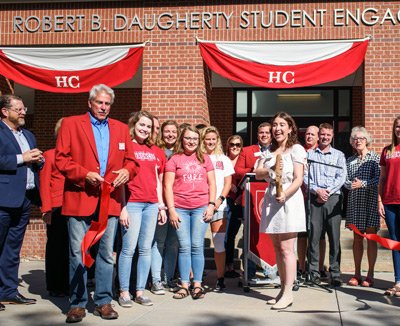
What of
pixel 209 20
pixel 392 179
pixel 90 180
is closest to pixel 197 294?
pixel 90 180

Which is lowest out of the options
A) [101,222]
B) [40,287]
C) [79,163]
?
[40,287]

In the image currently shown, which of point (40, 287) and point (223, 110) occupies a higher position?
point (223, 110)

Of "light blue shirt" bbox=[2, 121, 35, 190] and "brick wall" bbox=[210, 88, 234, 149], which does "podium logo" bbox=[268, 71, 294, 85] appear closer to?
"brick wall" bbox=[210, 88, 234, 149]

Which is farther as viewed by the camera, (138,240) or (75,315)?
(138,240)

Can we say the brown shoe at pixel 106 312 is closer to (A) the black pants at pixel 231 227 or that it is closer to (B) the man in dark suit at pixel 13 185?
(B) the man in dark suit at pixel 13 185

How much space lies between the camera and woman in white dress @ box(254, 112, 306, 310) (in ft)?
19.0

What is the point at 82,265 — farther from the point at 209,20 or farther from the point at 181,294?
the point at 209,20

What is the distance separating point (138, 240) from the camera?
617cm

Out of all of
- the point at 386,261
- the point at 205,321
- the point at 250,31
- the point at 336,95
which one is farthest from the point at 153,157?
the point at 336,95

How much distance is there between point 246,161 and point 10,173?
3255 mm

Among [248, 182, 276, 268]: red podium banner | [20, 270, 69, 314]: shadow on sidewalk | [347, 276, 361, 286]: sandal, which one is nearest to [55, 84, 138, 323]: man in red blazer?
[20, 270, 69, 314]: shadow on sidewalk

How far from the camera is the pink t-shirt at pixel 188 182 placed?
6387 millimetres

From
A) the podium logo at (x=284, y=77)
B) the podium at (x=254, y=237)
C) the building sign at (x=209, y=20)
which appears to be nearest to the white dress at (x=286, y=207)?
the podium at (x=254, y=237)

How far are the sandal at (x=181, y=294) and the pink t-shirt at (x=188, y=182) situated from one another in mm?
977
